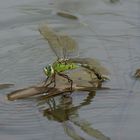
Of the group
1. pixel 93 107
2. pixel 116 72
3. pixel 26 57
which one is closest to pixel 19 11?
pixel 26 57

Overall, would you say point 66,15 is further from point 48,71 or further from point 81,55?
point 48,71

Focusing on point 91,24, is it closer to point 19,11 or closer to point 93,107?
point 19,11

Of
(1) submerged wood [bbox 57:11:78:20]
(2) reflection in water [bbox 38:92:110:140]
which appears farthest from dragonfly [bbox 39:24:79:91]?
(1) submerged wood [bbox 57:11:78:20]

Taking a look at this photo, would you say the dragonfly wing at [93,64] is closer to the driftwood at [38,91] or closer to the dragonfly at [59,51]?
the dragonfly at [59,51]

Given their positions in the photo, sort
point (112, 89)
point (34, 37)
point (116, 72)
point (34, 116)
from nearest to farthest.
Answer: point (34, 116) < point (112, 89) < point (116, 72) < point (34, 37)

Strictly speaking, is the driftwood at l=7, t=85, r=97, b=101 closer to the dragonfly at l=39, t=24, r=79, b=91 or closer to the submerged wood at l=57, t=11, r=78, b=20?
the dragonfly at l=39, t=24, r=79, b=91

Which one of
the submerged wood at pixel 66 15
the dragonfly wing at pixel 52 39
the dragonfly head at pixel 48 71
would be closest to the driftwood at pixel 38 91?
the dragonfly head at pixel 48 71

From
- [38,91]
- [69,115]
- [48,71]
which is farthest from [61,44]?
[69,115]
